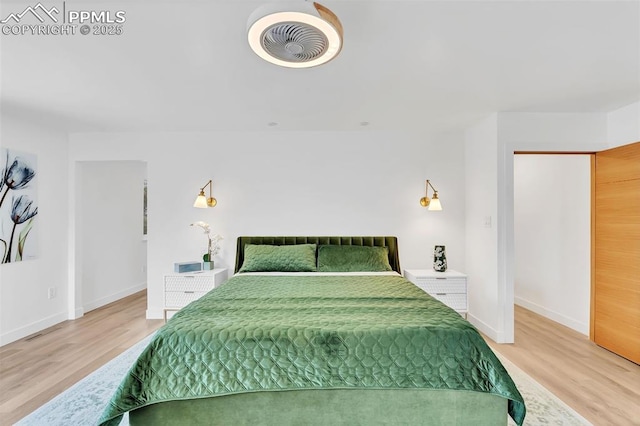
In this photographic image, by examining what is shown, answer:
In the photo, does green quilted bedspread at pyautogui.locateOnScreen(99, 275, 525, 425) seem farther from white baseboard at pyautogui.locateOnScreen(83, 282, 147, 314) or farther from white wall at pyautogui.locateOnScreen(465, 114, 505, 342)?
white baseboard at pyautogui.locateOnScreen(83, 282, 147, 314)

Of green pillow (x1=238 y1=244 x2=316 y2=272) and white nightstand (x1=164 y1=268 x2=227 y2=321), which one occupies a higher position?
green pillow (x1=238 y1=244 x2=316 y2=272)

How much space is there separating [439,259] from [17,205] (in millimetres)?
4748

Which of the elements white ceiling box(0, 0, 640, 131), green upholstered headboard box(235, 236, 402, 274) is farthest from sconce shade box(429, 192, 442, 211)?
white ceiling box(0, 0, 640, 131)

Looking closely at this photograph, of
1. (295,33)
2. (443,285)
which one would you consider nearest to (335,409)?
(295,33)

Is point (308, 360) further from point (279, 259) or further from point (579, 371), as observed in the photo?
point (579, 371)

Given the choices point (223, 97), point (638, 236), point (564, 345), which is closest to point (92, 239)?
point (223, 97)

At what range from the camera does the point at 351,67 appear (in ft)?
7.62

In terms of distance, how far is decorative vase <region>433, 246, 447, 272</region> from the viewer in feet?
12.1

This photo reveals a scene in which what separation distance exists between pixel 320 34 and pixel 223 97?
5.42ft

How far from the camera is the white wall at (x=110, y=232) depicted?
4402 millimetres

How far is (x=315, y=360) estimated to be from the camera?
5.47ft

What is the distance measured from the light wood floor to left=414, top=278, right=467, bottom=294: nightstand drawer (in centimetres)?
64

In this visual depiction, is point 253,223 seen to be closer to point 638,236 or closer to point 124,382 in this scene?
point 124,382

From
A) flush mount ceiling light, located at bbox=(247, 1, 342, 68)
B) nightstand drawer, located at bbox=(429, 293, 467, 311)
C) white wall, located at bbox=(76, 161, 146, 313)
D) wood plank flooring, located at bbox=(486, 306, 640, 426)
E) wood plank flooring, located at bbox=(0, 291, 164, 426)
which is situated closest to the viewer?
flush mount ceiling light, located at bbox=(247, 1, 342, 68)
